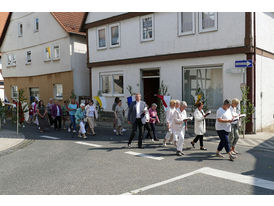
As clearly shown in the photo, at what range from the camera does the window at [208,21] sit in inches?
506

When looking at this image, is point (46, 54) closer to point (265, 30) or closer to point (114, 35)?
point (114, 35)

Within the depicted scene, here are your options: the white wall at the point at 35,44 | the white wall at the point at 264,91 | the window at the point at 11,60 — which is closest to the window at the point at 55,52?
the white wall at the point at 35,44

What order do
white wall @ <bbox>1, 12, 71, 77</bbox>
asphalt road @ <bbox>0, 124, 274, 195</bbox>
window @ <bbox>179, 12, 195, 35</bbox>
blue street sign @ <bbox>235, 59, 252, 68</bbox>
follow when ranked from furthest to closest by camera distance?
white wall @ <bbox>1, 12, 71, 77</bbox>, window @ <bbox>179, 12, 195, 35</bbox>, blue street sign @ <bbox>235, 59, 252, 68</bbox>, asphalt road @ <bbox>0, 124, 274, 195</bbox>

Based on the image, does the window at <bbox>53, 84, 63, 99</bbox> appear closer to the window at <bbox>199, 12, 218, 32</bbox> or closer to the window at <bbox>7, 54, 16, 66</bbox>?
the window at <bbox>7, 54, 16, 66</bbox>

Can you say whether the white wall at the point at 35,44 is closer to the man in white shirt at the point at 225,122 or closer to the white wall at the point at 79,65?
the white wall at the point at 79,65

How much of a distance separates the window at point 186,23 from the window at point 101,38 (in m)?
5.86

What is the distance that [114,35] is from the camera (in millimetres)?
17578

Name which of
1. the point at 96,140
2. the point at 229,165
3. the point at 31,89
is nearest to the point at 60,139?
the point at 96,140

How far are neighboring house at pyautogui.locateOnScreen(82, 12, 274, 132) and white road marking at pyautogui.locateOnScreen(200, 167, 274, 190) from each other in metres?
6.00

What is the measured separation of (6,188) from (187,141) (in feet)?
22.2

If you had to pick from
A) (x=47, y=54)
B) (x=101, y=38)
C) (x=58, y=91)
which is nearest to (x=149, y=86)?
(x=101, y=38)

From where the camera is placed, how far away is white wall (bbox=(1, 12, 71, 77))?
21.2 meters

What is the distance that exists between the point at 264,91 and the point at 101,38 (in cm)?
1044

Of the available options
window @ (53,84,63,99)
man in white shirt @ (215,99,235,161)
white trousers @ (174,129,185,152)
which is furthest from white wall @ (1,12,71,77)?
man in white shirt @ (215,99,235,161)
